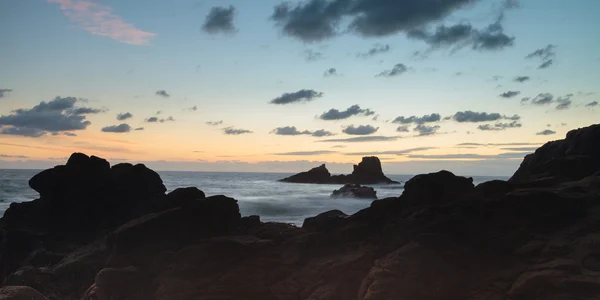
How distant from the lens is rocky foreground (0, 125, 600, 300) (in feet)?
34.6

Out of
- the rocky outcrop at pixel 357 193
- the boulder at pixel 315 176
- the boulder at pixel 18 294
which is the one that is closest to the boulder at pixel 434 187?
the boulder at pixel 18 294

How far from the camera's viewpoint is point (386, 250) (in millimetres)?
12805

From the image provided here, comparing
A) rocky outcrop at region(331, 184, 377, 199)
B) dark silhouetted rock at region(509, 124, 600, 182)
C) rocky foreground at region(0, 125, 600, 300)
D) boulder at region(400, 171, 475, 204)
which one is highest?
dark silhouetted rock at region(509, 124, 600, 182)

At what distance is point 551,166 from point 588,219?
527 cm

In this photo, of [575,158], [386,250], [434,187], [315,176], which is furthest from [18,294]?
[315,176]

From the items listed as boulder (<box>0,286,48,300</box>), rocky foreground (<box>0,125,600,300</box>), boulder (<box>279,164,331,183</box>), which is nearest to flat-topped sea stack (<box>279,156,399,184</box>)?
boulder (<box>279,164,331,183</box>)

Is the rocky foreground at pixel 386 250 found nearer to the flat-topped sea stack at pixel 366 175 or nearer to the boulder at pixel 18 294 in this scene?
the boulder at pixel 18 294

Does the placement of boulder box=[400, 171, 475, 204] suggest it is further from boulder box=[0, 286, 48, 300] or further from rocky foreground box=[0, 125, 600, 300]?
boulder box=[0, 286, 48, 300]

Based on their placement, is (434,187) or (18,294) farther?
(434,187)

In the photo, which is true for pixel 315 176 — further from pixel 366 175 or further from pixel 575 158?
pixel 575 158

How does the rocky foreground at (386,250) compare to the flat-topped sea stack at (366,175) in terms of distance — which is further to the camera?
the flat-topped sea stack at (366,175)

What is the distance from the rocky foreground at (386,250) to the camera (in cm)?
1055

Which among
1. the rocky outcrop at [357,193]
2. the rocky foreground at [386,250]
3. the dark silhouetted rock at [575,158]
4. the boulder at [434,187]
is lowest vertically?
the rocky outcrop at [357,193]

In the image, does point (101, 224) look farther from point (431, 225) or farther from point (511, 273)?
point (511, 273)
